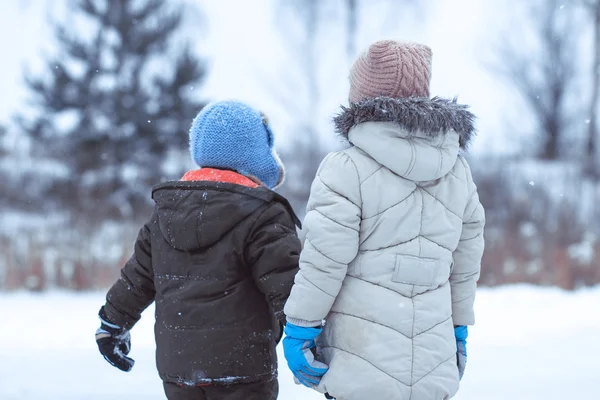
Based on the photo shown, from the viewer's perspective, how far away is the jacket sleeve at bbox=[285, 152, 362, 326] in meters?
1.84

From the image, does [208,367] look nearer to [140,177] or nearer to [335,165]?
[335,165]

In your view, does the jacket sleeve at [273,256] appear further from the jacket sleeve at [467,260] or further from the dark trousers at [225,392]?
the jacket sleeve at [467,260]

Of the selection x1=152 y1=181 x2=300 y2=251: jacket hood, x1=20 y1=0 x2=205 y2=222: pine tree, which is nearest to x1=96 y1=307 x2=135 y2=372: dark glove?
x1=152 y1=181 x2=300 y2=251: jacket hood

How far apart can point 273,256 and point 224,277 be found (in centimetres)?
18

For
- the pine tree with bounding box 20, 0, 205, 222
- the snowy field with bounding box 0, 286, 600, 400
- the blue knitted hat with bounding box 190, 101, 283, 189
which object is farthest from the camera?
the pine tree with bounding box 20, 0, 205, 222

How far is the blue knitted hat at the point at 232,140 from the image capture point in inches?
89.5

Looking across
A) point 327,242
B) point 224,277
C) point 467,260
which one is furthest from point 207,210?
point 467,260

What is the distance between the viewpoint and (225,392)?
2.16 meters

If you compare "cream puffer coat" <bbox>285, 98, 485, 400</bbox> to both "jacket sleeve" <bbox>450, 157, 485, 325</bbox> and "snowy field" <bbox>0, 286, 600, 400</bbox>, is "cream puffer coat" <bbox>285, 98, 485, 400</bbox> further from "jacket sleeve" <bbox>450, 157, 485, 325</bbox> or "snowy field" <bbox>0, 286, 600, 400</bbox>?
"snowy field" <bbox>0, 286, 600, 400</bbox>

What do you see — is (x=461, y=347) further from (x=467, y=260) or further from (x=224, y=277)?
(x=224, y=277)

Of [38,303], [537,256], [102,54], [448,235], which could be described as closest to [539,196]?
[537,256]

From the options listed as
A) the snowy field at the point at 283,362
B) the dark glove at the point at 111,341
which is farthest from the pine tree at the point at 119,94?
the dark glove at the point at 111,341

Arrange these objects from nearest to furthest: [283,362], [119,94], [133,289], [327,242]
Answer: [327,242], [133,289], [283,362], [119,94]

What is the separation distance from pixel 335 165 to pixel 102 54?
43.2 ft
